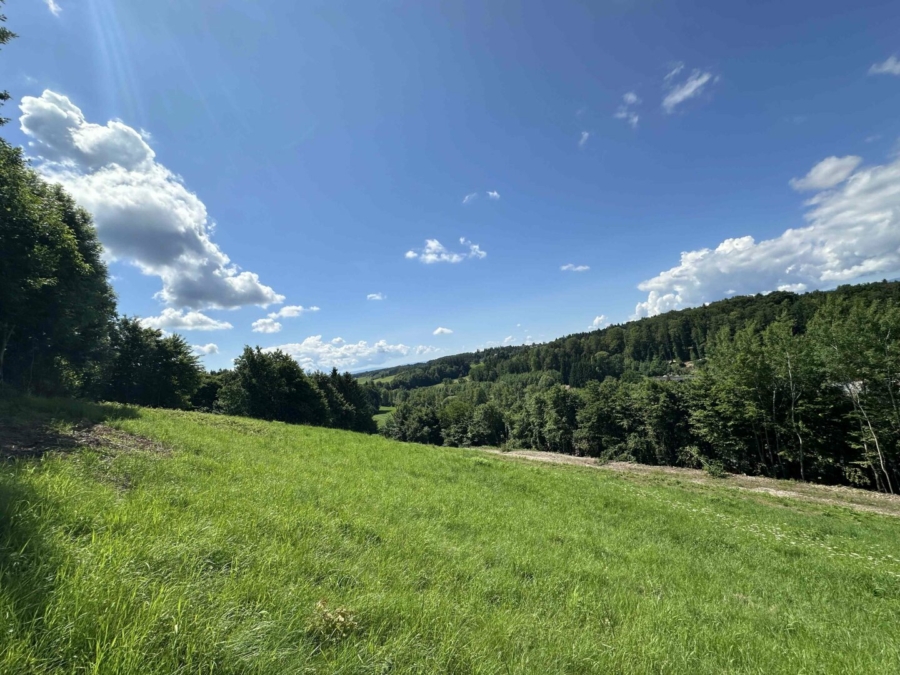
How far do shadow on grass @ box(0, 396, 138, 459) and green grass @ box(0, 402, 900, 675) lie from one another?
16.2 inches

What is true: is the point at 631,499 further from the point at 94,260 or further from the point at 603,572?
the point at 94,260

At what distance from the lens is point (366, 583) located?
422 cm

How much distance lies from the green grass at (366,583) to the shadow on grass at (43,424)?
41cm

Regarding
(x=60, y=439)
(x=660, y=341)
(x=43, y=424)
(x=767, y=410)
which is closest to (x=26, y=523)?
(x=60, y=439)

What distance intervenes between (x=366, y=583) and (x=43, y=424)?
10613 millimetres

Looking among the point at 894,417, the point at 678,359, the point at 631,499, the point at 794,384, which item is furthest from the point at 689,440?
the point at 678,359

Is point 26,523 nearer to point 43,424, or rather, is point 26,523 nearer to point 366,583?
point 366,583

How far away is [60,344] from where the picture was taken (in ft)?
67.8

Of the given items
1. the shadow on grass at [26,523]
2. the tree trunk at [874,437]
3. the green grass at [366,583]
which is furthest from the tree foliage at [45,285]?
the tree trunk at [874,437]

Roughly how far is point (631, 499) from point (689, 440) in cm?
4855

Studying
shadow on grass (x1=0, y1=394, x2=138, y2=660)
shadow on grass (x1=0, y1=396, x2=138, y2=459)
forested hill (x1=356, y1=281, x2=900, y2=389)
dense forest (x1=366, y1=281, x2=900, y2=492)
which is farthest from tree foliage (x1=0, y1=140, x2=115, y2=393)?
forested hill (x1=356, y1=281, x2=900, y2=389)

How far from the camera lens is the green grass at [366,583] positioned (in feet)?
8.29

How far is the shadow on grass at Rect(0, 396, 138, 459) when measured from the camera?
22.6ft

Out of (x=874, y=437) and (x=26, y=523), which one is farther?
(x=874, y=437)
